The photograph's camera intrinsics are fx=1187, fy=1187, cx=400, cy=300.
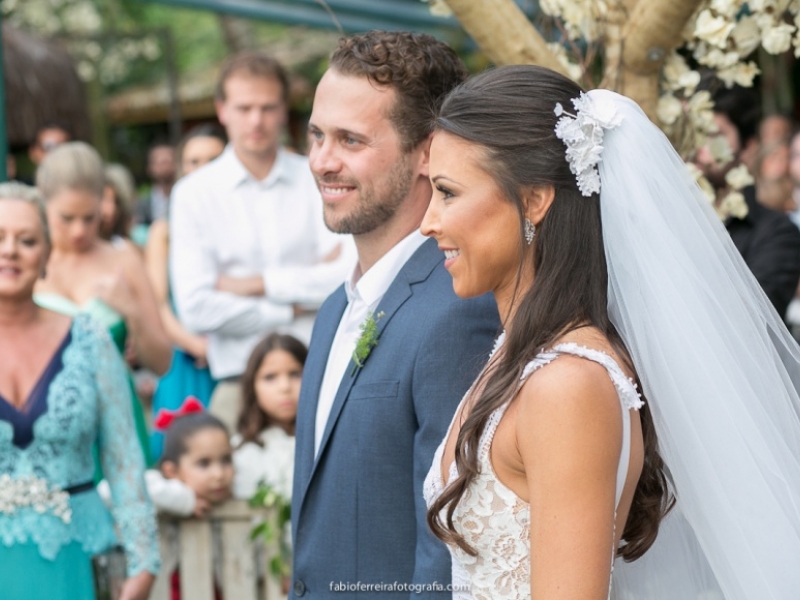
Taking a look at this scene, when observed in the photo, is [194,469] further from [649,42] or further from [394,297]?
[649,42]

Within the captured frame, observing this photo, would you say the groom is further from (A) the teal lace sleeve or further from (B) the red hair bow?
(B) the red hair bow

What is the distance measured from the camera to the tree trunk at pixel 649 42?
10.4ft

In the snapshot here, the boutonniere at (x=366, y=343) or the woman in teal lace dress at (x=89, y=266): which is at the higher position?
the woman in teal lace dress at (x=89, y=266)

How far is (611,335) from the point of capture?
2.41 m

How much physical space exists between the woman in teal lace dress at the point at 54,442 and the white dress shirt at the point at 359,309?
117 cm

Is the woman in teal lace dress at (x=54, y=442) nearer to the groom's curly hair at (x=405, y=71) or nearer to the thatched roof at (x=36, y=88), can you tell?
the groom's curly hair at (x=405, y=71)

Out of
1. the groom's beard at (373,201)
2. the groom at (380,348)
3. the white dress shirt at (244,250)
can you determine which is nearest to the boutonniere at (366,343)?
the groom at (380,348)

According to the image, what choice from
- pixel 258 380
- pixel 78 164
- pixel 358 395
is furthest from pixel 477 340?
pixel 78 164

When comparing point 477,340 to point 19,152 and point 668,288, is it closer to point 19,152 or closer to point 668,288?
point 668,288

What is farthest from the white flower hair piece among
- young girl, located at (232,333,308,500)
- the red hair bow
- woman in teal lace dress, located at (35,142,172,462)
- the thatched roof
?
the thatched roof

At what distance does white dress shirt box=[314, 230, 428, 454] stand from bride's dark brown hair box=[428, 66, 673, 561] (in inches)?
31.5

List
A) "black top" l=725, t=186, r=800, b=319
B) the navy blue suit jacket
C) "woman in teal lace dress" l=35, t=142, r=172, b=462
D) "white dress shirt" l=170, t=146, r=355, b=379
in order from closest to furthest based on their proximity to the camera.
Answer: the navy blue suit jacket → "black top" l=725, t=186, r=800, b=319 → "white dress shirt" l=170, t=146, r=355, b=379 → "woman in teal lace dress" l=35, t=142, r=172, b=462

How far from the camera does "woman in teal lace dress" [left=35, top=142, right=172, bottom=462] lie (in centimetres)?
589

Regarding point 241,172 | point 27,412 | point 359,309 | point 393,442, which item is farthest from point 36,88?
point 393,442
